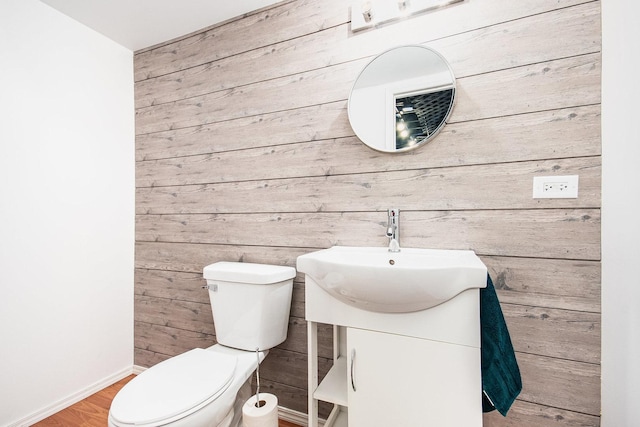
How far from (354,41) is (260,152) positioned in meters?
0.72

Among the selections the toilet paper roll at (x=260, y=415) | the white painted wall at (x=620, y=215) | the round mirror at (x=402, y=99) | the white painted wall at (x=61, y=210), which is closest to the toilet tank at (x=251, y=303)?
the toilet paper roll at (x=260, y=415)

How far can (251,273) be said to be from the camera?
4.72 ft

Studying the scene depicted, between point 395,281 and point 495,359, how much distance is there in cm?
39

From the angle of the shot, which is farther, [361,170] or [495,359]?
[361,170]

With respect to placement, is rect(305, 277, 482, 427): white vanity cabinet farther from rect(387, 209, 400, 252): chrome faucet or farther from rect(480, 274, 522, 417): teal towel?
rect(387, 209, 400, 252): chrome faucet

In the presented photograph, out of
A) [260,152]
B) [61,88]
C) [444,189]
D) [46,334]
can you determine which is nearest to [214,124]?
[260,152]

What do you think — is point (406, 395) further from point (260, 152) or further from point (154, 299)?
point (154, 299)

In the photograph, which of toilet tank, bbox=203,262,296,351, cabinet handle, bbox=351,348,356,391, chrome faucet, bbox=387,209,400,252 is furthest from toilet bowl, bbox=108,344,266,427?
chrome faucet, bbox=387,209,400,252

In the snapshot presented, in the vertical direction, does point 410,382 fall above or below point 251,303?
below

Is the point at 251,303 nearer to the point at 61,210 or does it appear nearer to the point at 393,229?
the point at 393,229

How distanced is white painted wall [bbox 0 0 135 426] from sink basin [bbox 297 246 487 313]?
149cm

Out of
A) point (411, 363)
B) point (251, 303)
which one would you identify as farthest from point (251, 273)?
point (411, 363)

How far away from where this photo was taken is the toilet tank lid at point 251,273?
56.2 inches

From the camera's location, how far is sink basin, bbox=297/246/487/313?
3.00 ft
